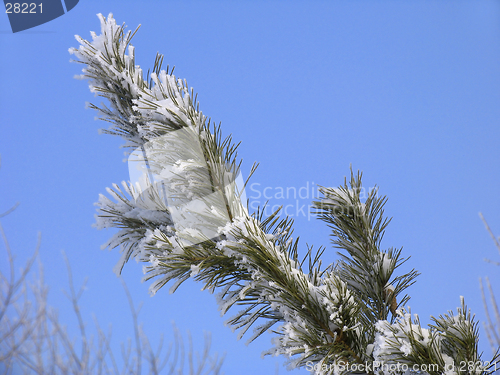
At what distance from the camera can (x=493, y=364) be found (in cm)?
80

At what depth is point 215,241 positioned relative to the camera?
90 centimetres

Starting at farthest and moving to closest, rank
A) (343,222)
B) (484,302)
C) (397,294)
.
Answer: (484,302)
(343,222)
(397,294)

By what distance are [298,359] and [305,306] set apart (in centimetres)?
12

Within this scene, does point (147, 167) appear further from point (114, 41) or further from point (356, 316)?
point (356, 316)

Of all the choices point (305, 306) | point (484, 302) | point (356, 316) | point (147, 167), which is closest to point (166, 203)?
point (147, 167)

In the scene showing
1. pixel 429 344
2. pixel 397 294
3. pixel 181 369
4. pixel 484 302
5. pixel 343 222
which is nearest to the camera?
pixel 429 344

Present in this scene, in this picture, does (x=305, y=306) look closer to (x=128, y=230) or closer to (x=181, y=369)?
(x=128, y=230)

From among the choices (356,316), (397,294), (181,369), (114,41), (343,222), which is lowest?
(181,369)

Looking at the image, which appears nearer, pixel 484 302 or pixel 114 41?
pixel 114 41

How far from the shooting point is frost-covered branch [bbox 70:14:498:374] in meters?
0.80

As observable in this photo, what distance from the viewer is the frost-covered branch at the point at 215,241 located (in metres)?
0.80

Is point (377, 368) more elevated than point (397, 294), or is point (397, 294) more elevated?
point (397, 294)

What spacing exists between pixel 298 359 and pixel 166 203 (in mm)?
471

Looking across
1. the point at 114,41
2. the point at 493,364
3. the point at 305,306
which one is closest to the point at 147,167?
the point at 114,41
